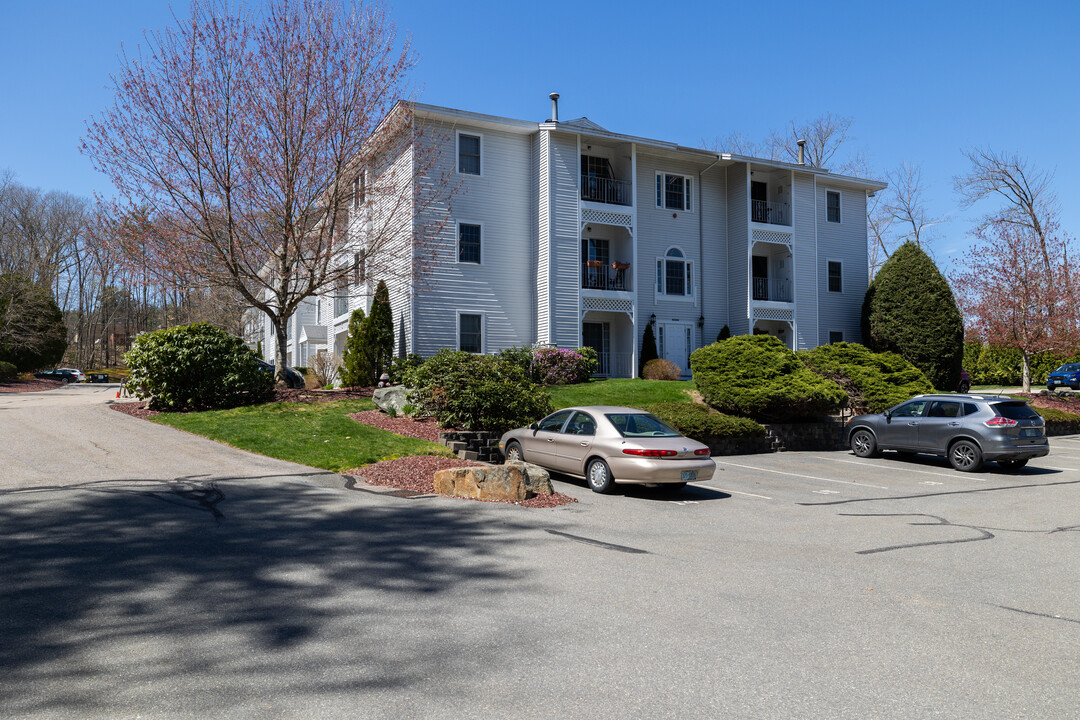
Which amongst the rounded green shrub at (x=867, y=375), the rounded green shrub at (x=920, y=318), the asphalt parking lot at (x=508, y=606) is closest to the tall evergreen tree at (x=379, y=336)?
the asphalt parking lot at (x=508, y=606)

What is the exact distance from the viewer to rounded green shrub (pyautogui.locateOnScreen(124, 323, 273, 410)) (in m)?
18.0

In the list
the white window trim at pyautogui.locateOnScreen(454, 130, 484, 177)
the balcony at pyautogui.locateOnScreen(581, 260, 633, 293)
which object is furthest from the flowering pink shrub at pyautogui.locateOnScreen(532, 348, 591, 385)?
the white window trim at pyautogui.locateOnScreen(454, 130, 484, 177)

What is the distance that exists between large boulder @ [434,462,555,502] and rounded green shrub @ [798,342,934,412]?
14.6 metres

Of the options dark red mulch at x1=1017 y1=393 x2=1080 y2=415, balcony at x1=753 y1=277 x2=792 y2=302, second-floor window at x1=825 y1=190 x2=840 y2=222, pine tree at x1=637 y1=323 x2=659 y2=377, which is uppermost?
second-floor window at x1=825 y1=190 x2=840 y2=222

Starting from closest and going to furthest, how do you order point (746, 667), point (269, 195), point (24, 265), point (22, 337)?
point (746, 667) < point (269, 195) < point (22, 337) < point (24, 265)

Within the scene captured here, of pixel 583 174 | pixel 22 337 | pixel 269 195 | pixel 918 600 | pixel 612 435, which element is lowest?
pixel 918 600

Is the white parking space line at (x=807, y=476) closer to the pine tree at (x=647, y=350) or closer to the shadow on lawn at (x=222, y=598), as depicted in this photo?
the shadow on lawn at (x=222, y=598)

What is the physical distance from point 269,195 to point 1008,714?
21098 millimetres

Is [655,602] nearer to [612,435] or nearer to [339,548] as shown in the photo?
[339,548]

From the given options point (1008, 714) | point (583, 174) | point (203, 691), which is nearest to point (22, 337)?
point (583, 174)

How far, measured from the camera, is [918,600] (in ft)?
19.7

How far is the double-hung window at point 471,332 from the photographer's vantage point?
25891 millimetres

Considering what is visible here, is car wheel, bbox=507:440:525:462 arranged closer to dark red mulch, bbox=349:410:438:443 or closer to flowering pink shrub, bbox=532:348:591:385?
dark red mulch, bbox=349:410:438:443

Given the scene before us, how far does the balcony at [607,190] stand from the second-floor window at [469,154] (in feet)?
14.8
